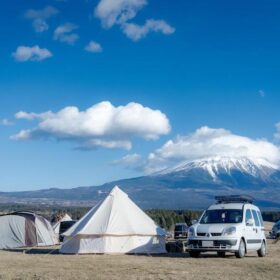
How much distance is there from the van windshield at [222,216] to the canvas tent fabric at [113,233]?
4317 millimetres

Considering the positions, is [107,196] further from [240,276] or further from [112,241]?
[240,276]

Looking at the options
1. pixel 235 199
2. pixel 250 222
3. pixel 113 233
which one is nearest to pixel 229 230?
pixel 250 222

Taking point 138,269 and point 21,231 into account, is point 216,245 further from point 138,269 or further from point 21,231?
point 21,231

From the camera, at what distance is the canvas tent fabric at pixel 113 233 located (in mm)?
28484

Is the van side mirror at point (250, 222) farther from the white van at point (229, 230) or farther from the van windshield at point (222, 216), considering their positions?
the van windshield at point (222, 216)

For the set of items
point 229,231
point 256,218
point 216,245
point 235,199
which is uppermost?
point 235,199

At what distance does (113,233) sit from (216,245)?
20.2 feet

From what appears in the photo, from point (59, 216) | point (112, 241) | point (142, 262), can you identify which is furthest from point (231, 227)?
point (59, 216)

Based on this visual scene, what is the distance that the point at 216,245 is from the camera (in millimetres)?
24266

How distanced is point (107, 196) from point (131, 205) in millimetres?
1337

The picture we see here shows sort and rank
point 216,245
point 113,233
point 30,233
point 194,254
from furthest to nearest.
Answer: point 30,233 < point 113,233 < point 194,254 < point 216,245

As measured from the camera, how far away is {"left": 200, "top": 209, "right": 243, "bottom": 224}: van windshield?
25531mm

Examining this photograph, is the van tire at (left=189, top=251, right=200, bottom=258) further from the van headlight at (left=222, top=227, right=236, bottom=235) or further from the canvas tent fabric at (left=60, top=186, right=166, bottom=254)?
the canvas tent fabric at (left=60, top=186, right=166, bottom=254)

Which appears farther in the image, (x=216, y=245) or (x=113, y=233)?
(x=113, y=233)
